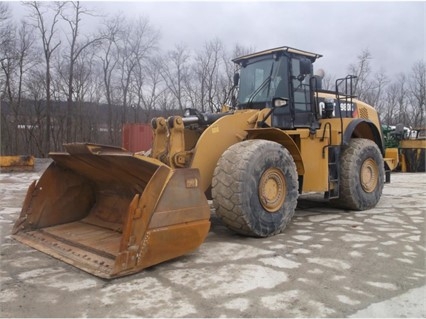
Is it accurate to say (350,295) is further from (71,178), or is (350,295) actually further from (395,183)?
(395,183)

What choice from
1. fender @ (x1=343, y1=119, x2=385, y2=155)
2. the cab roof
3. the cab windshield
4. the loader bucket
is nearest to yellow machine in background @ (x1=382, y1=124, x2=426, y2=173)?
fender @ (x1=343, y1=119, x2=385, y2=155)

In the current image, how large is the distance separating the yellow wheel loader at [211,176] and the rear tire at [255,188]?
0.01 meters

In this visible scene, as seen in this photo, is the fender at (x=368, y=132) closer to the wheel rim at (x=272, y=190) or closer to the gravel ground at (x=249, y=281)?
the gravel ground at (x=249, y=281)

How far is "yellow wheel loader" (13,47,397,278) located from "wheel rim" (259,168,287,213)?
0.01 meters

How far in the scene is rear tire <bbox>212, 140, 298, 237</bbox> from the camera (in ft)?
15.4

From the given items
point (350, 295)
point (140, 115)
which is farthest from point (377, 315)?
point (140, 115)

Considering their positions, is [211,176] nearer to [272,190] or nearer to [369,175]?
[272,190]

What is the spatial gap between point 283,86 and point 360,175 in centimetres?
204

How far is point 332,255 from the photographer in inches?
176

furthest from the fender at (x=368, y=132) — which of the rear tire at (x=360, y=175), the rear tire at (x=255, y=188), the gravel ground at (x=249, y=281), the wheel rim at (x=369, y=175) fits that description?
the rear tire at (x=255, y=188)

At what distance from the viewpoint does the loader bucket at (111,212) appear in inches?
146

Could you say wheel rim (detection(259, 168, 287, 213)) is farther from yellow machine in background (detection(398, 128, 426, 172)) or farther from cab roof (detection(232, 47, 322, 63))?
yellow machine in background (detection(398, 128, 426, 172))

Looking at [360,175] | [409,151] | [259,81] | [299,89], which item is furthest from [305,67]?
[409,151]

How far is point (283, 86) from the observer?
636 centimetres
